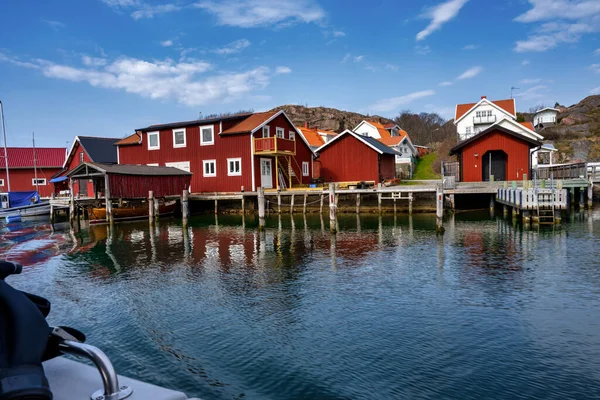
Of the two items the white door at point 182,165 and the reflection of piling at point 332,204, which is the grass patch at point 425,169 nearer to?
the white door at point 182,165

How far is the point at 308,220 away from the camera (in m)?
31.9

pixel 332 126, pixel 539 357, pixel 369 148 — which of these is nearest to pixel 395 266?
pixel 539 357

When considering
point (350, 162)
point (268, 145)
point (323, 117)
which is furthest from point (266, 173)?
point (323, 117)

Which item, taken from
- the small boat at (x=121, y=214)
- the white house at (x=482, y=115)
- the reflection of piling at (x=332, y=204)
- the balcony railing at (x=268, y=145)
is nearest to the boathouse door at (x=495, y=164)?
the balcony railing at (x=268, y=145)

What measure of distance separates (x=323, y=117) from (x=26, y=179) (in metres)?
58.8

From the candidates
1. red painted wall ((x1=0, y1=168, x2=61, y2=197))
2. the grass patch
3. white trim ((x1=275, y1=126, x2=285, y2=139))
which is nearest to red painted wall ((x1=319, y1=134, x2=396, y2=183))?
white trim ((x1=275, y1=126, x2=285, y2=139))

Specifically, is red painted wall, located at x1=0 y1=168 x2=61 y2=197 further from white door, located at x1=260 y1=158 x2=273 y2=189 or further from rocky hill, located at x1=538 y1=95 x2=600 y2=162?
rocky hill, located at x1=538 y1=95 x2=600 y2=162

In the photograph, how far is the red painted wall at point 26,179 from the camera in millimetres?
52031

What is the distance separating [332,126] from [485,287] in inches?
3217

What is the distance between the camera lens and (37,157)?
54500 millimetres

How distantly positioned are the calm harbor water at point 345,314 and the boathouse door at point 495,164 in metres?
19.4

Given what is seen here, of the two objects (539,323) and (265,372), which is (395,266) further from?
(265,372)

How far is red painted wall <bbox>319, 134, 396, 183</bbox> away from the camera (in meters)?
42.0

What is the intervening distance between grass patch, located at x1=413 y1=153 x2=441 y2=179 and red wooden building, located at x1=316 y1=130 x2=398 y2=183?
16.3 metres
